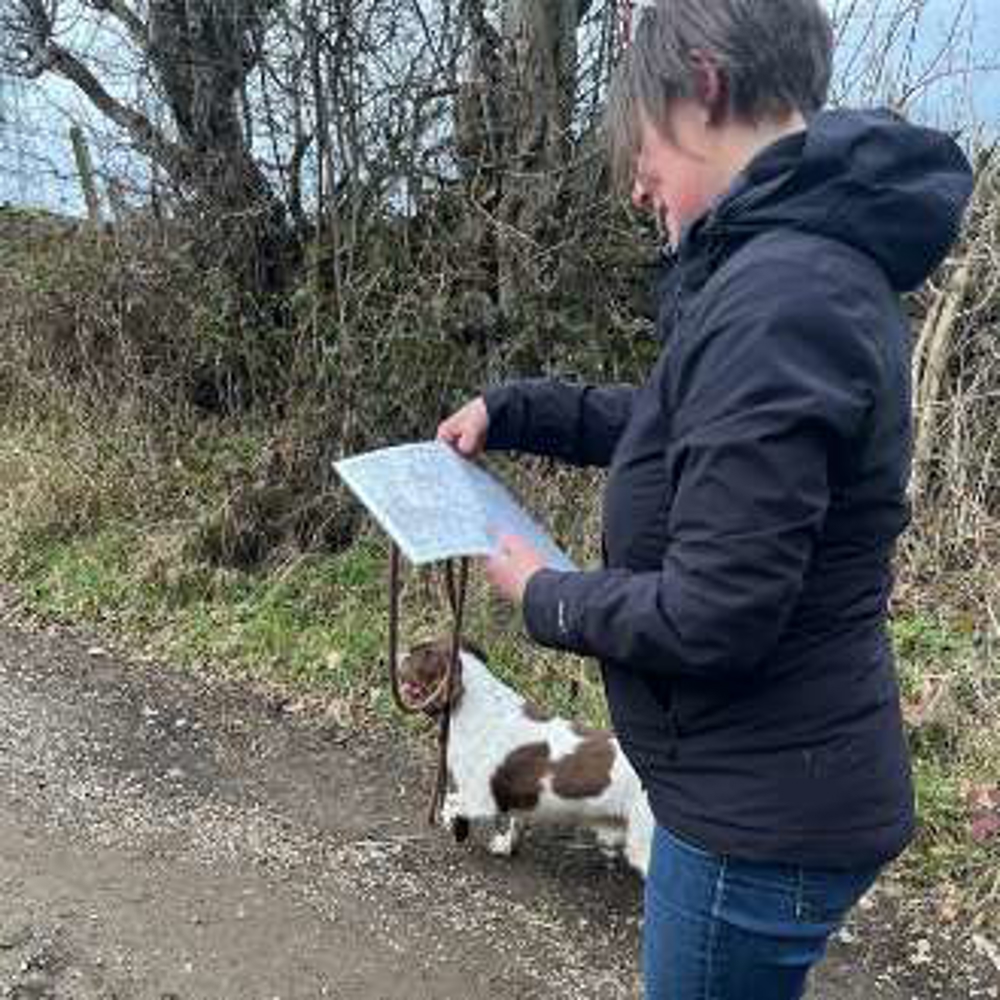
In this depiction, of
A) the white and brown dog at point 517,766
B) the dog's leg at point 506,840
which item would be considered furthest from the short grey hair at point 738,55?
the dog's leg at point 506,840

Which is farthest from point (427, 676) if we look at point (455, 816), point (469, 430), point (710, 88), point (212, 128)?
point (212, 128)

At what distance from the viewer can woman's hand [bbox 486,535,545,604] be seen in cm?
218

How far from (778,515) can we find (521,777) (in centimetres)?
293

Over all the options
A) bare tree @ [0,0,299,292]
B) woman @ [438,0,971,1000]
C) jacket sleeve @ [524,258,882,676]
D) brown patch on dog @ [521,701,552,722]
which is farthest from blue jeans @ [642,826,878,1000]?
bare tree @ [0,0,299,292]

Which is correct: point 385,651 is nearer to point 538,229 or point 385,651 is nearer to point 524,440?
point 538,229

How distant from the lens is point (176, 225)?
796 centimetres

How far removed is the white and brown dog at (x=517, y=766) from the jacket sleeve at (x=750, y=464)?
264 cm

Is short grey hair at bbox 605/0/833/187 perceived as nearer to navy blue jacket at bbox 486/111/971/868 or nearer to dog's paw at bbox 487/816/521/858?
navy blue jacket at bbox 486/111/971/868

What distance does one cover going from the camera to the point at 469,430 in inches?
109

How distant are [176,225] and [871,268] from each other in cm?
648

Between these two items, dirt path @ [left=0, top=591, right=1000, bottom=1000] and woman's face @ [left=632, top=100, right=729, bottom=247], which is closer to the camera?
woman's face @ [left=632, top=100, right=729, bottom=247]

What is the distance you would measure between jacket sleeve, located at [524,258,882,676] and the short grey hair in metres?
0.26

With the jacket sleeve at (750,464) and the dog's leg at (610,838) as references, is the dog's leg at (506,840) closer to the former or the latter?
the dog's leg at (610,838)

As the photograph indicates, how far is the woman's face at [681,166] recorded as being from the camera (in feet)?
6.57
